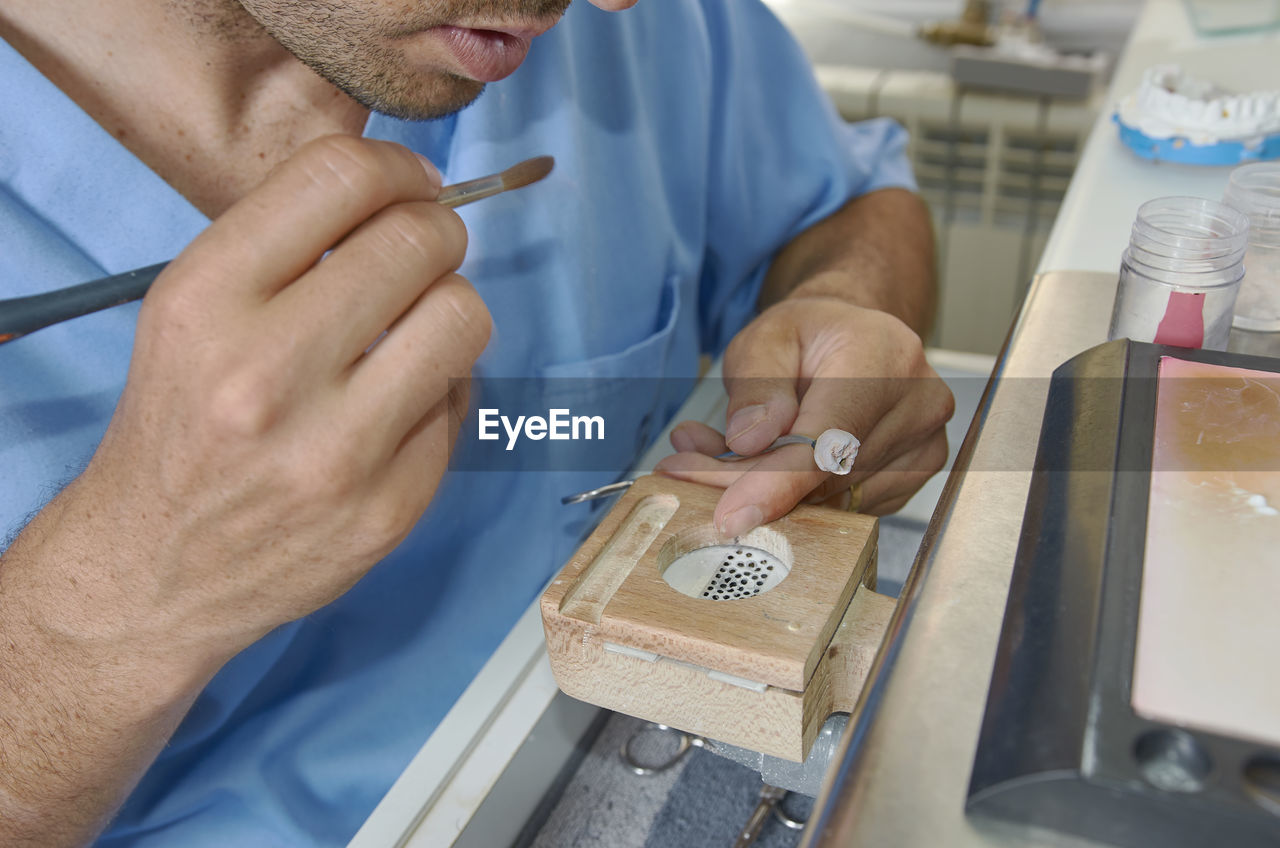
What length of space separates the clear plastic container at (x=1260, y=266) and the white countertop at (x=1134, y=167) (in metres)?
0.09

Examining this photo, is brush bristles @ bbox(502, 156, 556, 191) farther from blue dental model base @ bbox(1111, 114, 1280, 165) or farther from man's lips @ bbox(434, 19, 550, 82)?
blue dental model base @ bbox(1111, 114, 1280, 165)

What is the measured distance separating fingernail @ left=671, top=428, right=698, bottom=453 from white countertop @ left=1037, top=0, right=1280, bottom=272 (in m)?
0.28

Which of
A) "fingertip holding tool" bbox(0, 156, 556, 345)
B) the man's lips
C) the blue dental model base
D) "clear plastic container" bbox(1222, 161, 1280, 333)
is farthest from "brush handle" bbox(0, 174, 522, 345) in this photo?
the blue dental model base

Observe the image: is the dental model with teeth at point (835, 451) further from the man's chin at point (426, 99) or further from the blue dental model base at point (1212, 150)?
the blue dental model base at point (1212, 150)

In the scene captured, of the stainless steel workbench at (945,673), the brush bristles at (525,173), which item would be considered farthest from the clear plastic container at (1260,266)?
the brush bristles at (525,173)

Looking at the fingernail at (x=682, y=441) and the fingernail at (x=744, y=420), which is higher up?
the fingernail at (x=744, y=420)

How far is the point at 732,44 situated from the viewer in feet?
3.13

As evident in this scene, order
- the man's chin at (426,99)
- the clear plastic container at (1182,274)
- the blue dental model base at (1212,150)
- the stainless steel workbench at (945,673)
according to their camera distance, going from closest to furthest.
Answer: the stainless steel workbench at (945,673), the clear plastic container at (1182,274), the man's chin at (426,99), the blue dental model base at (1212,150)

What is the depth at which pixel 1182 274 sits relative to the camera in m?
0.50

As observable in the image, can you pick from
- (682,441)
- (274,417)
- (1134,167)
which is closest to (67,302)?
(274,417)

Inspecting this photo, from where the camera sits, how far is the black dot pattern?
1.53ft

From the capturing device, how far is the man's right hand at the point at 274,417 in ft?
1.29

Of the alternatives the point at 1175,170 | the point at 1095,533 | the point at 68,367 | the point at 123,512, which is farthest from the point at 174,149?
the point at 1175,170

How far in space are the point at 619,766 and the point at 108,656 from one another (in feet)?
0.90
